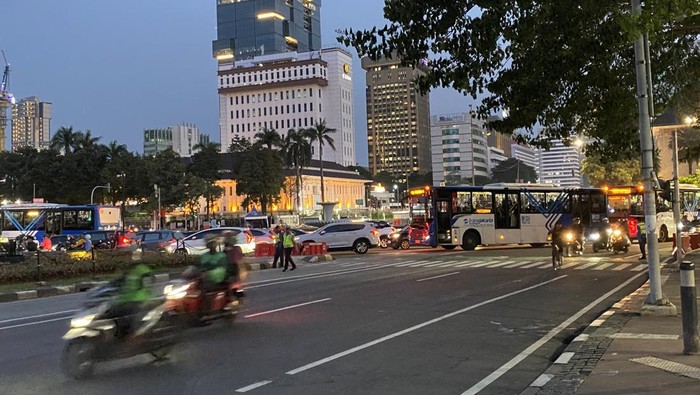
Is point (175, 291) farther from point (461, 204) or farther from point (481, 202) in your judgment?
point (481, 202)

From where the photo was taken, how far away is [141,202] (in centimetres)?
7581

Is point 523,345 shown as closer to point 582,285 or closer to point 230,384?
point 230,384

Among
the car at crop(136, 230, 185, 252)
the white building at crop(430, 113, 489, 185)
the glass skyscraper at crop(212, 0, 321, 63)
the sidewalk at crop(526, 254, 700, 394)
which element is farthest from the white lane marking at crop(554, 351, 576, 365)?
the glass skyscraper at crop(212, 0, 321, 63)

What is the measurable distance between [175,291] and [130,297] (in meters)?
1.45

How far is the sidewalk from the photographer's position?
623 cm

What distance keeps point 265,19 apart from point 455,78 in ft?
610

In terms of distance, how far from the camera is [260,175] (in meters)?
80.2

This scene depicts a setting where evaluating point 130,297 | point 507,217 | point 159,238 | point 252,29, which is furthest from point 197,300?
point 252,29

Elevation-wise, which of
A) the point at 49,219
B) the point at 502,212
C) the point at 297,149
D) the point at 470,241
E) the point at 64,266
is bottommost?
the point at 470,241

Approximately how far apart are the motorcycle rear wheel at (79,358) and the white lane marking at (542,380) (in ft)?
17.4

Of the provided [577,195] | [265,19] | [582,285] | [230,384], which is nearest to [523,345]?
[230,384]

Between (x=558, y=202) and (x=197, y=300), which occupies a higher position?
(x=558, y=202)

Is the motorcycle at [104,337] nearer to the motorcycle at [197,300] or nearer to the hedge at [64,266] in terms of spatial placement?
the motorcycle at [197,300]

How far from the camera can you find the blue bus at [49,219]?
41.4 m
